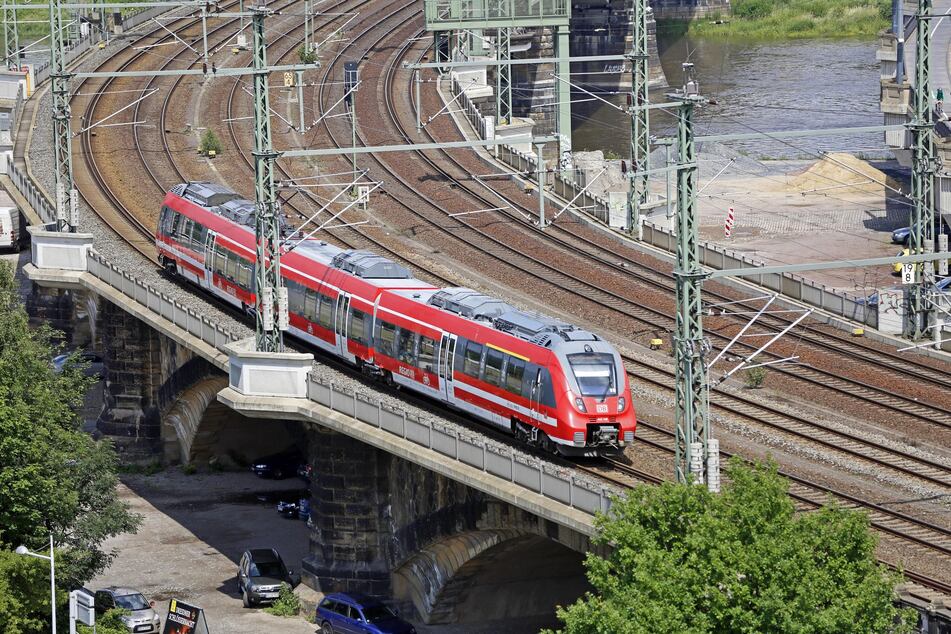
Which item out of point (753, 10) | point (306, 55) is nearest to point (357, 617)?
point (306, 55)

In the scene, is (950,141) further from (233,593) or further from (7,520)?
(7,520)

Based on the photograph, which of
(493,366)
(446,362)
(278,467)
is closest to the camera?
(493,366)

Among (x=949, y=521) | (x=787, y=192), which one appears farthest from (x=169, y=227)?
(x=787, y=192)

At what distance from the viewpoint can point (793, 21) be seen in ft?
548

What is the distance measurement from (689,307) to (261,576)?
812 inches

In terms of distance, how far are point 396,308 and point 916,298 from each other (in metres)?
15.3

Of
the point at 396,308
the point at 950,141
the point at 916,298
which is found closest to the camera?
the point at 396,308

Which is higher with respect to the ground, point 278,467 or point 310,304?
point 310,304

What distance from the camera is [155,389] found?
70688mm

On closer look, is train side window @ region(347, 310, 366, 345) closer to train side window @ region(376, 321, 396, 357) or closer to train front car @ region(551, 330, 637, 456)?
train side window @ region(376, 321, 396, 357)

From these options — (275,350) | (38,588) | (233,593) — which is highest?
(275,350)

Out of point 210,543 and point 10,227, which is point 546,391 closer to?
point 210,543

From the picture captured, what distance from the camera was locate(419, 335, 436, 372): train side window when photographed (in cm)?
5053

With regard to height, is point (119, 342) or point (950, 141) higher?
point (950, 141)
